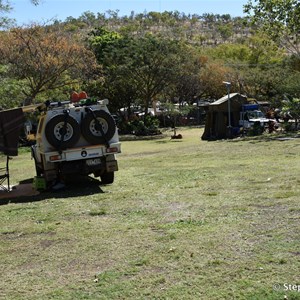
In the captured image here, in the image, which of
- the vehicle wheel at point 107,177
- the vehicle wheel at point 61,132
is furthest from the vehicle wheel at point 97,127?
the vehicle wheel at point 107,177

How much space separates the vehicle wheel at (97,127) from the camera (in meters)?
10.8

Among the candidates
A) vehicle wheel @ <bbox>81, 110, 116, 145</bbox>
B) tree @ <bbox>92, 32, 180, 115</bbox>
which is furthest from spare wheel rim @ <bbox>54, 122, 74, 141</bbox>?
tree @ <bbox>92, 32, 180, 115</bbox>

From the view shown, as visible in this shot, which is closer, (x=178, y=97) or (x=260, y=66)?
(x=178, y=97)

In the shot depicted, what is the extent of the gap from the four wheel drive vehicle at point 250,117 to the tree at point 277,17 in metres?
4.41

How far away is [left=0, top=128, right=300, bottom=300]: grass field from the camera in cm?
425

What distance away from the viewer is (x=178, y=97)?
5166cm

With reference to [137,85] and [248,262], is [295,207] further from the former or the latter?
[137,85]

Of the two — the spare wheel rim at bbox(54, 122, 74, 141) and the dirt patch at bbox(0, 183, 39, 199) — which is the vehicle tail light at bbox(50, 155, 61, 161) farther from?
the dirt patch at bbox(0, 183, 39, 199)

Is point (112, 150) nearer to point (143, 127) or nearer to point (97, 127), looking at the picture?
point (97, 127)

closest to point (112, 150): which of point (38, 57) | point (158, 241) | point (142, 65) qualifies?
point (158, 241)

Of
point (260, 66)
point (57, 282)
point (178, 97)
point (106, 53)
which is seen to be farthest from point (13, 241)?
point (260, 66)

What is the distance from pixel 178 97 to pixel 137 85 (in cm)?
1249

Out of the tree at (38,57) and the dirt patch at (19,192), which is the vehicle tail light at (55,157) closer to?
the dirt patch at (19,192)

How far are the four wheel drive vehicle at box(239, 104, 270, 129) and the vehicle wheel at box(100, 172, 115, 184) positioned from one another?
699 inches
